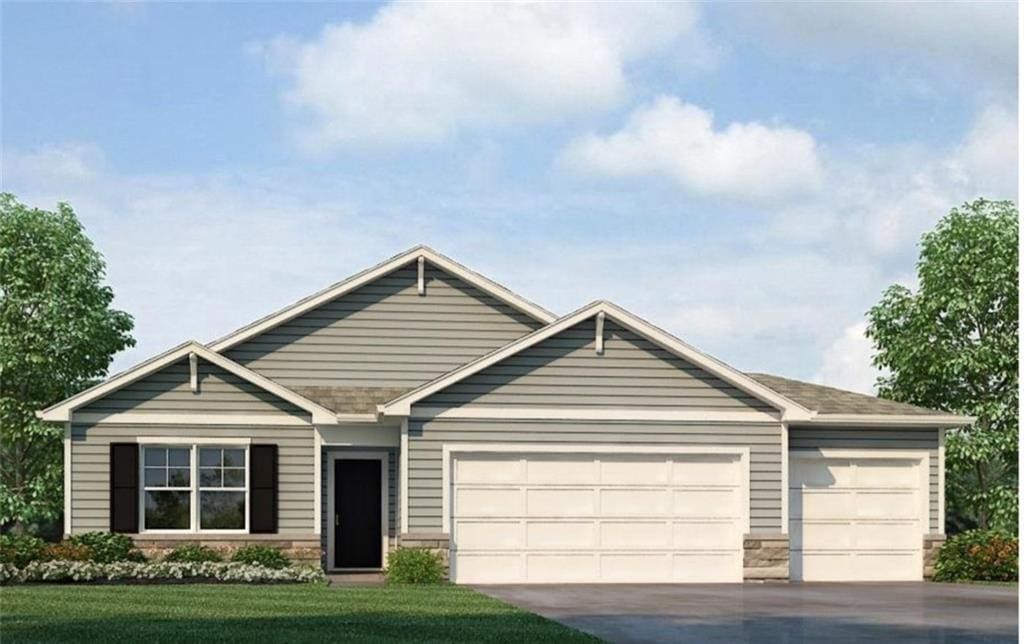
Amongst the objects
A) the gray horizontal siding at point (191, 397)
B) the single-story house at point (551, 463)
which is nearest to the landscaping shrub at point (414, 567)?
the single-story house at point (551, 463)

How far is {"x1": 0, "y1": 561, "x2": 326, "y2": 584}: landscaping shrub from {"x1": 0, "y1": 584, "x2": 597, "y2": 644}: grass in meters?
0.84

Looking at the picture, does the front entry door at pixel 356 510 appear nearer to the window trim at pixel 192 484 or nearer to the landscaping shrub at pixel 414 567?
the window trim at pixel 192 484

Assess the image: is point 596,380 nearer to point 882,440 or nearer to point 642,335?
point 642,335

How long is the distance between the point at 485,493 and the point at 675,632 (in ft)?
31.7

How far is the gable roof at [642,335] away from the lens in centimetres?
2770

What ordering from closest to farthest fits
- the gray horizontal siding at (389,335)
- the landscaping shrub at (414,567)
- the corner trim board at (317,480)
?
the landscaping shrub at (414,567)
the corner trim board at (317,480)
the gray horizontal siding at (389,335)

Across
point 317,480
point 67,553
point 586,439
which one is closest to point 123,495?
point 67,553

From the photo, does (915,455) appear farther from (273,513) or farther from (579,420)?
(273,513)

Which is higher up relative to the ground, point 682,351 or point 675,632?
point 682,351

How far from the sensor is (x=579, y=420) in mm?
28219

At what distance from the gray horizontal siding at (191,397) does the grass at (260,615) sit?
4.36 metres

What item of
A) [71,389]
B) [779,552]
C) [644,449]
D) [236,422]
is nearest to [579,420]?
[644,449]

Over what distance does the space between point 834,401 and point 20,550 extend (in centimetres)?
1517

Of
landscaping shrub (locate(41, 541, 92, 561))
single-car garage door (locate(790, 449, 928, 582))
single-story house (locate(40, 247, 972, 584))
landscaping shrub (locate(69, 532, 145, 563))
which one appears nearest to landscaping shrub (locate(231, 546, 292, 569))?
single-story house (locate(40, 247, 972, 584))
